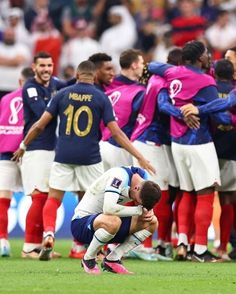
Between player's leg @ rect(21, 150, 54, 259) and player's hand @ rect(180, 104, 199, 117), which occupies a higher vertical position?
player's hand @ rect(180, 104, 199, 117)

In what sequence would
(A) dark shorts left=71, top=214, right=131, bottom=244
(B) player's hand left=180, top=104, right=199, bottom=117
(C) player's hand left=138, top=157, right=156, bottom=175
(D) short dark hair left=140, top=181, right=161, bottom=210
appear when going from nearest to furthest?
(D) short dark hair left=140, top=181, right=161, bottom=210, (A) dark shorts left=71, top=214, right=131, bottom=244, (C) player's hand left=138, top=157, right=156, bottom=175, (B) player's hand left=180, top=104, right=199, bottom=117

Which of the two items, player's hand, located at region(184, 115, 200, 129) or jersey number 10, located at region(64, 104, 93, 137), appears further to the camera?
player's hand, located at region(184, 115, 200, 129)

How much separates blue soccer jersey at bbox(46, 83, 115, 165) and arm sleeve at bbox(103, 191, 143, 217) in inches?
91.7

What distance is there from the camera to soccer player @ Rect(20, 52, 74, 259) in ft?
49.0

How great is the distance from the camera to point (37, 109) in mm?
14898

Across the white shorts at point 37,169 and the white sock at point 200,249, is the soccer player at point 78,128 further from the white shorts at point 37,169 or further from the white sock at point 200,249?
the white sock at point 200,249

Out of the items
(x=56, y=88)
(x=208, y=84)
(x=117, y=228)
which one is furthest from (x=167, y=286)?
(x=56, y=88)

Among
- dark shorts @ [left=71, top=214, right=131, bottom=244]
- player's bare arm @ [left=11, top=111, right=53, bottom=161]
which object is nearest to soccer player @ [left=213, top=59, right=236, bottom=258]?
player's bare arm @ [left=11, top=111, right=53, bottom=161]

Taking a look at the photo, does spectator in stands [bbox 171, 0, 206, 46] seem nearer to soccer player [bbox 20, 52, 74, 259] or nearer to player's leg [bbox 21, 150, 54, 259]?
soccer player [bbox 20, 52, 74, 259]

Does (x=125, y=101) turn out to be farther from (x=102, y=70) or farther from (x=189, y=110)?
(x=189, y=110)

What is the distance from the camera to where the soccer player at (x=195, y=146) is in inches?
569

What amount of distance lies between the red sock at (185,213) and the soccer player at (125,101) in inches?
39.6

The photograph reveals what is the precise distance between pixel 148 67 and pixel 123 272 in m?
3.79

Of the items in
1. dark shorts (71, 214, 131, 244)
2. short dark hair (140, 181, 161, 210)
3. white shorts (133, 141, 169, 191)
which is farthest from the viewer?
white shorts (133, 141, 169, 191)
